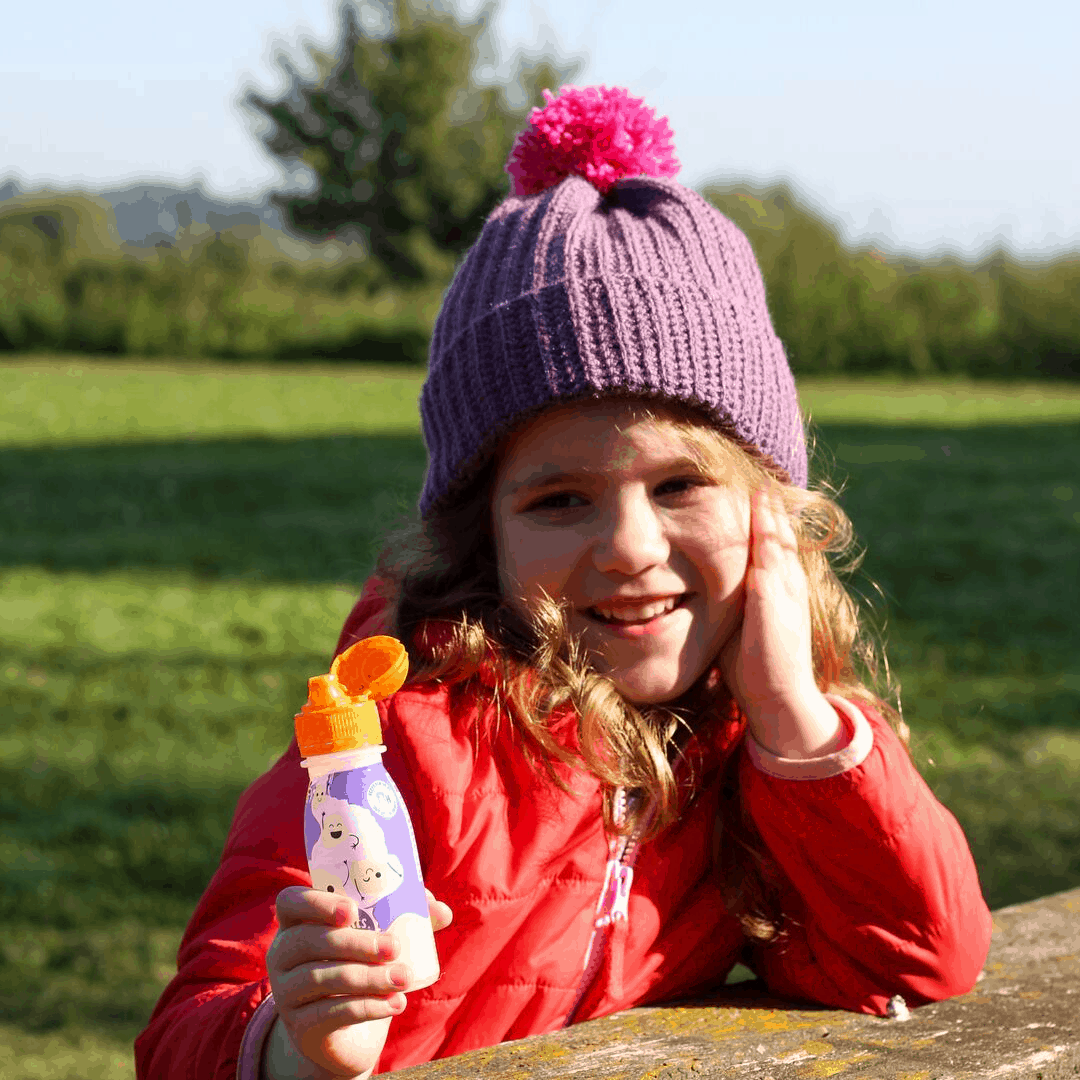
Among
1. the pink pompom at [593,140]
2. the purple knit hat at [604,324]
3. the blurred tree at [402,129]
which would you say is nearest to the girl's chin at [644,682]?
the purple knit hat at [604,324]

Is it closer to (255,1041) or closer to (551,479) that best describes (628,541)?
(551,479)

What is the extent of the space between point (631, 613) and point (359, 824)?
0.74 m

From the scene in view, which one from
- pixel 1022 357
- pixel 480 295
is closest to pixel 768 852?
pixel 480 295

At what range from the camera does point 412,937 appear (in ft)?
4.64

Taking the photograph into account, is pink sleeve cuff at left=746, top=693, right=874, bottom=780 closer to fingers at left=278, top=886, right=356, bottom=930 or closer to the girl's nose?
the girl's nose

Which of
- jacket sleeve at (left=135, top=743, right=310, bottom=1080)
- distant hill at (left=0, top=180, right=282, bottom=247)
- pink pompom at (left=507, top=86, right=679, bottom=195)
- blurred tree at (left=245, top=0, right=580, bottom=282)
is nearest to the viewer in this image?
jacket sleeve at (left=135, top=743, right=310, bottom=1080)

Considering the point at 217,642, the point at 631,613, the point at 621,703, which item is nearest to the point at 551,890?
the point at 621,703

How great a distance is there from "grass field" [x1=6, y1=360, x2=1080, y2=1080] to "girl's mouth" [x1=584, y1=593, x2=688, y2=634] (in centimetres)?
68

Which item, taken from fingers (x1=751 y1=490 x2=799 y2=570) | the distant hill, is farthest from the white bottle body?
the distant hill

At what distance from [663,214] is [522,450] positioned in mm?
455

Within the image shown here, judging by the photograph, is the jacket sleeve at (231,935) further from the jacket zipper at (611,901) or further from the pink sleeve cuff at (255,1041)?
the jacket zipper at (611,901)

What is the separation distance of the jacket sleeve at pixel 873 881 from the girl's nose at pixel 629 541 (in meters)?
0.34

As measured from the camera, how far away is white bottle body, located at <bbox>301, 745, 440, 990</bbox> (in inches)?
54.3

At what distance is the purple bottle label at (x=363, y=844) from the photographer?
1.38 m
